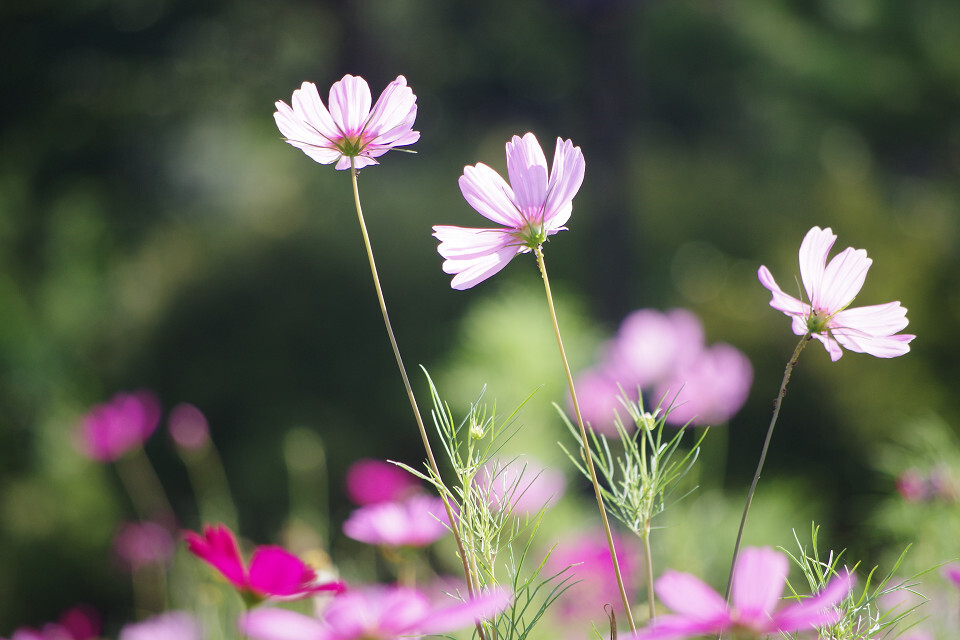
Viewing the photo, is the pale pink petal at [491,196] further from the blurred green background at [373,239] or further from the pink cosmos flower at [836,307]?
the blurred green background at [373,239]

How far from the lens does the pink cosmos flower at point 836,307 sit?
0.23 metres

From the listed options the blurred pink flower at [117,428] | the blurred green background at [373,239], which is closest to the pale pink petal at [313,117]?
the blurred pink flower at [117,428]

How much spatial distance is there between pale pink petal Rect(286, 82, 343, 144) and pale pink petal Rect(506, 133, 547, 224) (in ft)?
0.19

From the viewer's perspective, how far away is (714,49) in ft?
10.4

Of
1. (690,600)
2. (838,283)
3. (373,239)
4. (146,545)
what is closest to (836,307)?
(838,283)

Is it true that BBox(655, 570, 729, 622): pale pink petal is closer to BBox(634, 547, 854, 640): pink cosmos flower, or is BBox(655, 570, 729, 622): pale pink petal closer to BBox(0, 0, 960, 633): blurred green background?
BBox(634, 547, 854, 640): pink cosmos flower

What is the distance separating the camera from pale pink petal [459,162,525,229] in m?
0.25

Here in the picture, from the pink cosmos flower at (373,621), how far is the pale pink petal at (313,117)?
146 mm

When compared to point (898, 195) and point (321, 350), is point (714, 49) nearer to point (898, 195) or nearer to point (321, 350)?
point (898, 195)

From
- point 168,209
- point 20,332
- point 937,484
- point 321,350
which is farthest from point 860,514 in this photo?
point 168,209

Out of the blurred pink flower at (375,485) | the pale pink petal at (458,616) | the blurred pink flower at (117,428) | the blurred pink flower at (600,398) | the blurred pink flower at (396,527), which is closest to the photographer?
the pale pink petal at (458,616)

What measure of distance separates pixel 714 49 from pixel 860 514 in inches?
81.3

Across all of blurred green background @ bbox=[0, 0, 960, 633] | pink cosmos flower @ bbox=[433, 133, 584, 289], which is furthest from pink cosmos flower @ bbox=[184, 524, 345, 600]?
blurred green background @ bbox=[0, 0, 960, 633]

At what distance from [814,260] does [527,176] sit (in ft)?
0.30
